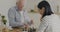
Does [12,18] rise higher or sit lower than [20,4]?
lower

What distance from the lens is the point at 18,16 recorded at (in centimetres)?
215

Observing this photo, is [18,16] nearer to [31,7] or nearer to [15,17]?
[15,17]

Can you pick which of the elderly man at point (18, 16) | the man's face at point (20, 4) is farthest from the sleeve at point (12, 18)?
the man's face at point (20, 4)

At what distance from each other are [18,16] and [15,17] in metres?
0.05

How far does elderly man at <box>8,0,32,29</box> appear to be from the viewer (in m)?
2.10

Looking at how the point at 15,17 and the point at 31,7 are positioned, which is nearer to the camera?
the point at 15,17

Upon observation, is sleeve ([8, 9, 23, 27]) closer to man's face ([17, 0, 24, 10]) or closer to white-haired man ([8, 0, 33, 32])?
white-haired man ([8, 0, 33, 32])

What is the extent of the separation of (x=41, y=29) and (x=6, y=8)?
576 millimetres

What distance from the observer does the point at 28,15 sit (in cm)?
219

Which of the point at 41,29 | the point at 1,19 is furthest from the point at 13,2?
the point at 41,29

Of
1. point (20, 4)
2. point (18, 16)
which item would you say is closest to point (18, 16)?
point (18, 16)

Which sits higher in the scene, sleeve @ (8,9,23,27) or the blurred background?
the blurred background

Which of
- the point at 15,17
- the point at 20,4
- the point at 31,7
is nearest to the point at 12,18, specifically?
the point at 15,17

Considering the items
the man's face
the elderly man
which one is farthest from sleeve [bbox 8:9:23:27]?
the man's face
